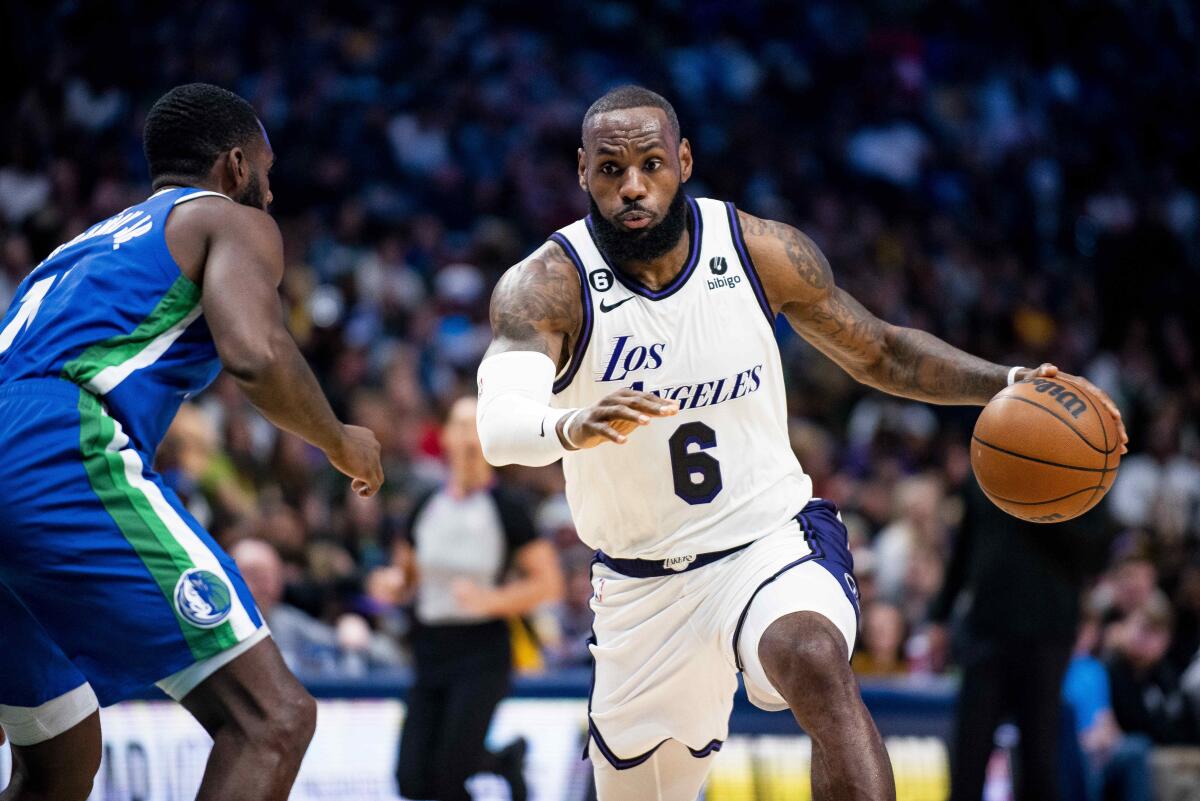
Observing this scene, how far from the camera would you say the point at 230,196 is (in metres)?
4.32

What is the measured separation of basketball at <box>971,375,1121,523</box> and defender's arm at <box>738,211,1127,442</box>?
106mm

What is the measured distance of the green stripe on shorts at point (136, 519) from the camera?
3.72 m

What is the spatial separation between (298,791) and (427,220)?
756cm

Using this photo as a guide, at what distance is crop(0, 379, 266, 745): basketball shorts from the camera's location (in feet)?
12.2

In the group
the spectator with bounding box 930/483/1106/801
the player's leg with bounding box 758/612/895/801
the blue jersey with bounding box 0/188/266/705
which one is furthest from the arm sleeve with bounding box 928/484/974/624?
the blue jersey with bounding box 0/188/266/705

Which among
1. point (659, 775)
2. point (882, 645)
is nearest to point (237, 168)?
point (659, 775)

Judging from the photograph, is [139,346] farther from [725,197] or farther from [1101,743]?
[725,197]

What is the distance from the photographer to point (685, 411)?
15.9 feet

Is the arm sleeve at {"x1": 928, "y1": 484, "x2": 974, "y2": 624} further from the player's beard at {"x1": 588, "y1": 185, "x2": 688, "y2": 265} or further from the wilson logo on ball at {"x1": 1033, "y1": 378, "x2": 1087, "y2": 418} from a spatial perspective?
the player's beard at {"x1": 588, "y1": 185, "x2": 688, "y2": 265}

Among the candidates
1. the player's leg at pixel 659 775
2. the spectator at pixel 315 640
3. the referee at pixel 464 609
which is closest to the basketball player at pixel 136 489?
the player's leg at pixel 659 775

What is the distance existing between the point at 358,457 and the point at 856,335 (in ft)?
6.22

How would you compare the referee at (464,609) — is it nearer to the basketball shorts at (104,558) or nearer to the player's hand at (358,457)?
the player's hand at (358,457)

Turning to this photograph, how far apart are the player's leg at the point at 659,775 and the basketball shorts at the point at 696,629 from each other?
0.03m

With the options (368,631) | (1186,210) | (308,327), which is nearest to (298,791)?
(368,631)
